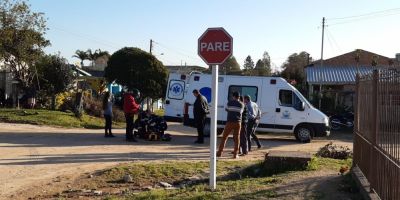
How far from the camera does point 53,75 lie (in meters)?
32.2

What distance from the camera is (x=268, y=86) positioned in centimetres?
2119

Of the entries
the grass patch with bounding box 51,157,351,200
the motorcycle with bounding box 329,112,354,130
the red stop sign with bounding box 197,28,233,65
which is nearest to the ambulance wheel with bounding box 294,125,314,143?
the grass patch with bounding box 51,157,351,200

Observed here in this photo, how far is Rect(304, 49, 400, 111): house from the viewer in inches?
1270

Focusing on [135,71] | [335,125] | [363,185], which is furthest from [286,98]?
[135,71]

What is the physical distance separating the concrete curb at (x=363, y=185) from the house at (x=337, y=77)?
14.9 metres

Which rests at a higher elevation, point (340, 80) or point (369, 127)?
point (340, 80)

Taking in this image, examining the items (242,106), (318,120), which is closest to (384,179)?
(242,106)

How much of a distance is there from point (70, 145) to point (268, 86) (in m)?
7.79

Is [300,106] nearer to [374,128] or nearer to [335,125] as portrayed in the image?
[335,125]

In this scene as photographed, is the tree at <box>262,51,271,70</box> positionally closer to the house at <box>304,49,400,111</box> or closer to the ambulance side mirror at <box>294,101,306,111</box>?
the house at <box>304,49,400,111</box>

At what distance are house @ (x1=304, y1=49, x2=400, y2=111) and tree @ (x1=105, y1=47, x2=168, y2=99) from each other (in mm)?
11453

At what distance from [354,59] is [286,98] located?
2904 cm

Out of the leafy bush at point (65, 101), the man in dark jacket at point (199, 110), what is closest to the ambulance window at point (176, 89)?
the man in dark jacket at point (199, 110)

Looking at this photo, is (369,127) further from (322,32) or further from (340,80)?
(322,32)
